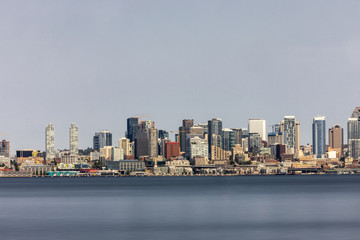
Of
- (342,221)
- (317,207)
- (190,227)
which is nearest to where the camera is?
(190,227)

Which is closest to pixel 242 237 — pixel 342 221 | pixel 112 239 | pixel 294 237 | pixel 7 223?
pixel 294 237

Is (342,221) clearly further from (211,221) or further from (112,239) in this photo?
(112,239)

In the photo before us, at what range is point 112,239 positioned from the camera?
93.0 meters

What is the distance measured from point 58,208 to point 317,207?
5217 cm

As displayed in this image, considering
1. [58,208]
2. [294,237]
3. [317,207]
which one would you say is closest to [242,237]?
[294,237]

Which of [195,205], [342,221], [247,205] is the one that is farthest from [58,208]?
[342,221]

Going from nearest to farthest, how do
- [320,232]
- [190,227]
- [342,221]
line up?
[320,232] → [190,227] → [342,221]

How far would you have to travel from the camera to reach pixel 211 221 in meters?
115

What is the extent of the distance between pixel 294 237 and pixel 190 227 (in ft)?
58.0

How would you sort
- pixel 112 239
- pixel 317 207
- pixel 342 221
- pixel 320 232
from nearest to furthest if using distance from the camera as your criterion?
pixel 112 239 < pixel 320 232 < pixel 342 221 < pixel 317 207

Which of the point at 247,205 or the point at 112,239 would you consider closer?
the point at 112,239

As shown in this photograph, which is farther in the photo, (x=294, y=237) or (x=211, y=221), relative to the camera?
(x=211, y=221)

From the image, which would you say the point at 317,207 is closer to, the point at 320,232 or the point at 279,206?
the point at 279,206

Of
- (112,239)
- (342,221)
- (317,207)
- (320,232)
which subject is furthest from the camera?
(317,207)
